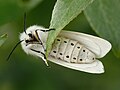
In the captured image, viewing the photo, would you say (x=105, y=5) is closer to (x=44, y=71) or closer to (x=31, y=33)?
(x=31, y=33)

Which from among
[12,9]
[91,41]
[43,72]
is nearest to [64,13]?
[91,41]

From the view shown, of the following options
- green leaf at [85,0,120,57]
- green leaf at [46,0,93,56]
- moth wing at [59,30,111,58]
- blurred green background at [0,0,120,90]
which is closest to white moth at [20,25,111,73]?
moth wing at [59,30,111,58]

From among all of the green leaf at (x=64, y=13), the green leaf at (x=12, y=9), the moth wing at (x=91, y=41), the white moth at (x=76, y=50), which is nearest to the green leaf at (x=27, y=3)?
the green leaf at (x=12, y=9)

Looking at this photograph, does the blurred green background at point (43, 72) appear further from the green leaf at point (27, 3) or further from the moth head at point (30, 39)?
the moth head at point (30, 39)

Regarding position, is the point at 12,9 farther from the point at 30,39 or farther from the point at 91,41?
the point at 91,41

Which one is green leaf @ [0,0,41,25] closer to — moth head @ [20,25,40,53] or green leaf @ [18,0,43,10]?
green leaf @ [18,0,43,10]

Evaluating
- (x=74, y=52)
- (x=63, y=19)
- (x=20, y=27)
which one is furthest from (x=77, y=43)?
(x=20, y=27)
